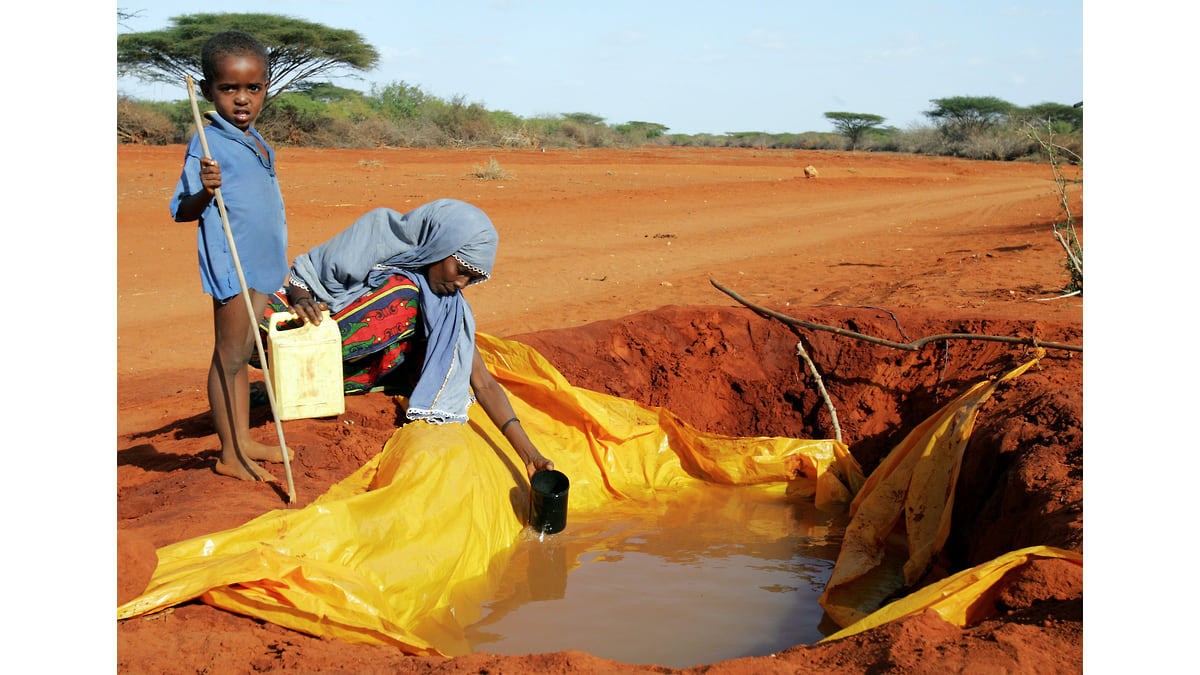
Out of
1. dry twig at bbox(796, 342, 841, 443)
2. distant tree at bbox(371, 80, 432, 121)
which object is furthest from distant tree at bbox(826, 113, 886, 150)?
dry twig at bbox(796, 342, 841, 443)

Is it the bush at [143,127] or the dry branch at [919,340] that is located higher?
the bush at [143,127]

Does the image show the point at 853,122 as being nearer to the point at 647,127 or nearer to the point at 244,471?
the point at 647,127

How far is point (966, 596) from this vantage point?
2.47 meters

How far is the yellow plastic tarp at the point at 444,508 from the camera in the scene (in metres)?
2.53

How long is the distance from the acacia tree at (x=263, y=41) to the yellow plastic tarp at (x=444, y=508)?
19.2 m

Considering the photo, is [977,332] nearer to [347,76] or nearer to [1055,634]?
[1055,634]

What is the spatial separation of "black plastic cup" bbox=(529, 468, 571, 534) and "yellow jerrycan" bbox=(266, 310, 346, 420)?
2.78 ft

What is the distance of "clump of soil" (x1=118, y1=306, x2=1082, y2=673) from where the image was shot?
7.25 feet

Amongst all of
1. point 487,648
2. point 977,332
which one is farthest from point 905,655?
point 977,332

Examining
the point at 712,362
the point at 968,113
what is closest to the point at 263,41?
the point at 712,362

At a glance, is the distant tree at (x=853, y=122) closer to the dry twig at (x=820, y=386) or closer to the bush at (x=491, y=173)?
the bush at (x=491, y=173)

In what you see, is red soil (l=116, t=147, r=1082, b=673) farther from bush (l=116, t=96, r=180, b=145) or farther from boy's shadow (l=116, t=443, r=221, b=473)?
bush (l=116, t=96, r=180, b=145)

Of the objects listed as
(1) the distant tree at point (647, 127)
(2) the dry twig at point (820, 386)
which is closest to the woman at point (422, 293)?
(2) the dry twig at point (820, 386)

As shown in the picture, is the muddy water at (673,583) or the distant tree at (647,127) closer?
the muddy water at (673,583)
